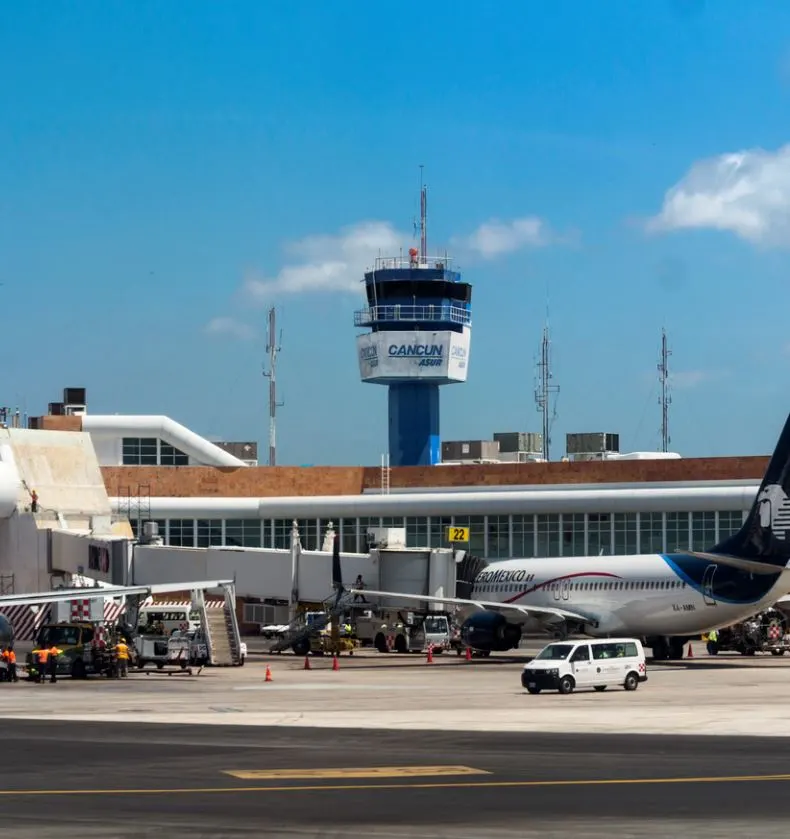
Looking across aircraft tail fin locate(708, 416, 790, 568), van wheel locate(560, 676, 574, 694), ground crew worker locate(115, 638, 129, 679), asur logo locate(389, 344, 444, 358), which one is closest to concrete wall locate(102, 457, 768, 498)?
aircraft tail fin locate(708, 416, 790, 568)

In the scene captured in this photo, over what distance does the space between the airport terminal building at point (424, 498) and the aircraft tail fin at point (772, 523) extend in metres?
25.7

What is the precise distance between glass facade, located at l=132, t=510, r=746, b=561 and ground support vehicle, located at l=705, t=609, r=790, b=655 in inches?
665

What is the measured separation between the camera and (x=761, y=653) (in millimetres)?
73438

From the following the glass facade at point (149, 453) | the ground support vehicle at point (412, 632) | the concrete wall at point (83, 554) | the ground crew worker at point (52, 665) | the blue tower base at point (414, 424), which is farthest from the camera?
the blue tower base at point (414, 424)

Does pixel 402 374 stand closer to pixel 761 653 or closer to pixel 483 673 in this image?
pixel 761 653

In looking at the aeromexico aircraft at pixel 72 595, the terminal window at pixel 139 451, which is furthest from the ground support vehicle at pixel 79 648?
the terminal window at pixel 139 451

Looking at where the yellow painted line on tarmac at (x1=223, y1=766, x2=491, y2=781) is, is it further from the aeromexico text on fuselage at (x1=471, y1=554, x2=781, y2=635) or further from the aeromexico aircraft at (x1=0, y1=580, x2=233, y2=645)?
the aeromexico text on fuselage at (x1=471, y1=554, x2=781, y2=635)

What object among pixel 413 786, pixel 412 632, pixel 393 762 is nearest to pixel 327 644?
pixel 412 632

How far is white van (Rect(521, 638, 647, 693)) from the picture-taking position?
46875mm

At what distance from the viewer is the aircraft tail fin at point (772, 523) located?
197 feet

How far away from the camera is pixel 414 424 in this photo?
461ft

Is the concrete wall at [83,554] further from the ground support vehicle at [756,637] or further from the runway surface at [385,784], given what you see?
the runway surface at [385,784]

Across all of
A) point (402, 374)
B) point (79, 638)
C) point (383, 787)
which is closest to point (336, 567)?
point (79, 638)

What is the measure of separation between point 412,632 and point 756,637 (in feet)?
54.0
